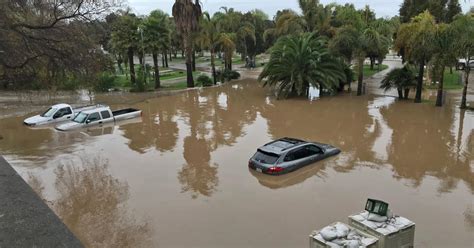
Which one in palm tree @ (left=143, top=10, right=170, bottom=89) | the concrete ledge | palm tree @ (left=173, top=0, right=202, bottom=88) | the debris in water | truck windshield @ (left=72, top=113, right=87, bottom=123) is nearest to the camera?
the concrete ledge

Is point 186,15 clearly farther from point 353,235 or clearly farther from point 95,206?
point 353,235

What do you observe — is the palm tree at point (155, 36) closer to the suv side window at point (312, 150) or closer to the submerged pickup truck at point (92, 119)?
the submerged pickup truck at point (92, 119)

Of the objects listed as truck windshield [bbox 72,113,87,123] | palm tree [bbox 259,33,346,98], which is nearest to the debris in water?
truck windshield [bbox 72,113,87,123]

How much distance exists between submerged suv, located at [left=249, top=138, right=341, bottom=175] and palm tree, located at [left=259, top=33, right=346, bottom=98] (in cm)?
1670

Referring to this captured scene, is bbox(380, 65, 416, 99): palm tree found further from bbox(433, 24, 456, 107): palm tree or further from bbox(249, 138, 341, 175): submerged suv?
bbox(249, 138, 341, 175): submerged suv

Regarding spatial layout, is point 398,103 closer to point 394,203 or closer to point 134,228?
point 394,203

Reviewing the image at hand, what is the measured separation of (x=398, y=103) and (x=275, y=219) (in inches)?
885

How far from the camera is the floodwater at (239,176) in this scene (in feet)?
41.1

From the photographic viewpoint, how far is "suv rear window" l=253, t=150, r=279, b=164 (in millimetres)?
16875

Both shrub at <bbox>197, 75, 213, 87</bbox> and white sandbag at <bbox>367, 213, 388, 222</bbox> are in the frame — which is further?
shrub at <bbox>197, 75, 213, 87</bbox>

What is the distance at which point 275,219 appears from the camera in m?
13.0

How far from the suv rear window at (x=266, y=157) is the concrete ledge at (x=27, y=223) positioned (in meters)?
9.06

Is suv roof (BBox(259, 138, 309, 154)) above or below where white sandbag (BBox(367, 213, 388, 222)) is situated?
below

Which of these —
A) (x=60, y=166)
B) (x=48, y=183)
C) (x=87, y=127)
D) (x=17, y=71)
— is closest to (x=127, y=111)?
(x=87, y=127)
